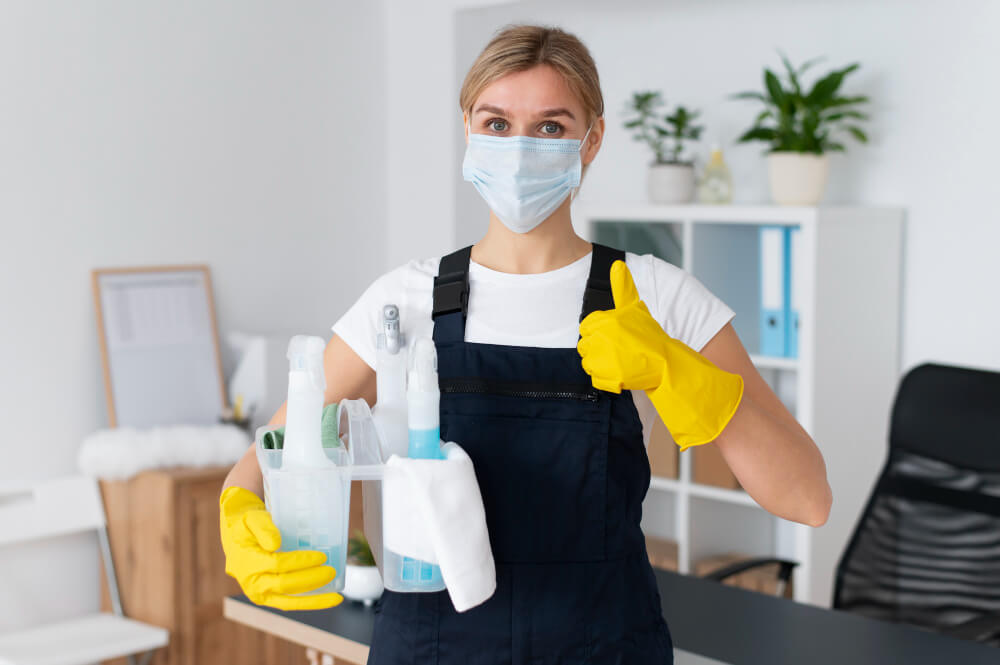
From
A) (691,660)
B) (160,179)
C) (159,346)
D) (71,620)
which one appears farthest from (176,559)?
(691,660)

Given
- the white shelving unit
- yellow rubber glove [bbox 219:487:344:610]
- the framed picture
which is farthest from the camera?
the framed picture

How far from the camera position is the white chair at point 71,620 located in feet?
9.14

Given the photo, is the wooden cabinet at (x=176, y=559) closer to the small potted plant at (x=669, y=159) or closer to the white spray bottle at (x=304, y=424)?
the small potted plant at (x=669, y=159)

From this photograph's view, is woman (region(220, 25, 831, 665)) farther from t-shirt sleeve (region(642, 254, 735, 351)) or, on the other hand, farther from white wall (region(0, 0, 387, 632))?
white wall (region(0, 0, 387, 632))

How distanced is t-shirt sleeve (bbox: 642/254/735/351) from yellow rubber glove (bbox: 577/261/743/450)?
143 mm

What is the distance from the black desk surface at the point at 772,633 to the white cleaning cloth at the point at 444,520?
671mm

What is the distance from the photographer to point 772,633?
1788mm

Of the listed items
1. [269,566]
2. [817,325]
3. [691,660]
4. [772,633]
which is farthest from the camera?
[817,325]

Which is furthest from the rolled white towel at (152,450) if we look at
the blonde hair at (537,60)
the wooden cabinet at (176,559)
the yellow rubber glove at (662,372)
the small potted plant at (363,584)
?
the yellow rubber glove at (662,372)

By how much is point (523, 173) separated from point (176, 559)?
206 centimetres

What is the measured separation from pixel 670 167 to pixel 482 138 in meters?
2.06

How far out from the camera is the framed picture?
10.5 feet

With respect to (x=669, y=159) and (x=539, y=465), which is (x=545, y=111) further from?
(x=669, y=159)

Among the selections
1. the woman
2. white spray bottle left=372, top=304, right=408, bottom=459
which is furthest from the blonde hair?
white spray bottle left=372, top=304, right=408, bottom=459
